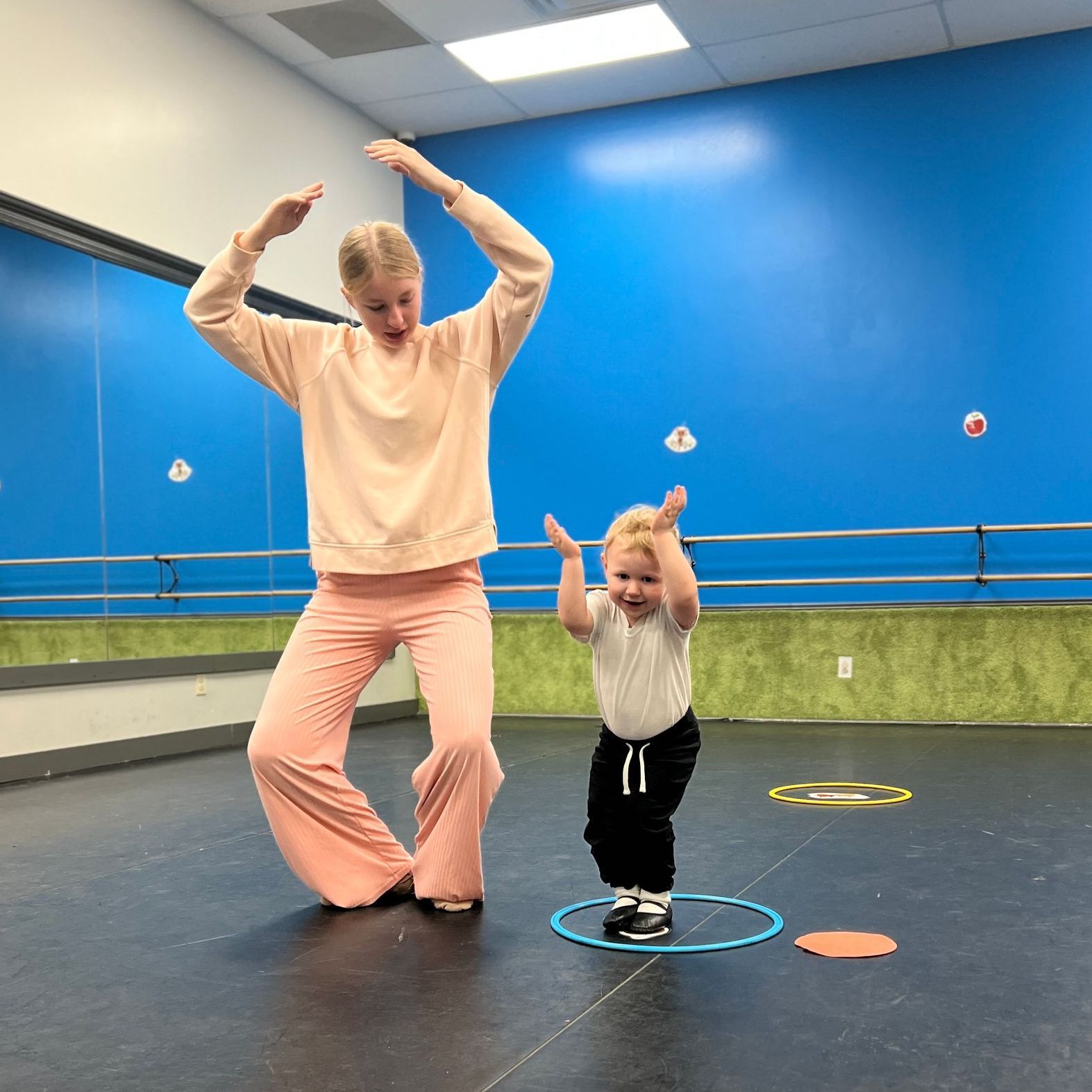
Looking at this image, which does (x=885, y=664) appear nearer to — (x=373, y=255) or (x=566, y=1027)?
(x=373, y=255)

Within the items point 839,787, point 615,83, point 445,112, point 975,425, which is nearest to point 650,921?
point 839,787

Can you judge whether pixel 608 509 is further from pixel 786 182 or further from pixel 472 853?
pixel 472 853

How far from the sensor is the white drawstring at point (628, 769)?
2395mm

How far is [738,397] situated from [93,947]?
4.94 m

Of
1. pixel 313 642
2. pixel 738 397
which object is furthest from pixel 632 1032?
pixel 738 397

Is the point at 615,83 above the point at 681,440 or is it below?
above

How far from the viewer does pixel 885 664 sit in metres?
6.30

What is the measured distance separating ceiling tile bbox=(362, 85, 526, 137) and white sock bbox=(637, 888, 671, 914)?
5.43 m

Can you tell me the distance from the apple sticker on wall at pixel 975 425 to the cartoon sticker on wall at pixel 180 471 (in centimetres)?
378

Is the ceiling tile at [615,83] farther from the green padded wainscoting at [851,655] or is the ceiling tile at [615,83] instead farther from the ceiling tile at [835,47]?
the green padded wainscoting at [851,655]

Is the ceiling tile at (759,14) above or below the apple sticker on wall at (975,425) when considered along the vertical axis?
above

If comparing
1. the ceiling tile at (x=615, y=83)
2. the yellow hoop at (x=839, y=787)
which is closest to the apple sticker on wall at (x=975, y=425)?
the ceiling tile at (x=615, y=83)

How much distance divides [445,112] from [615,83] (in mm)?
1033

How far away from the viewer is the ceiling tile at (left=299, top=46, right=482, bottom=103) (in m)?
6.48
